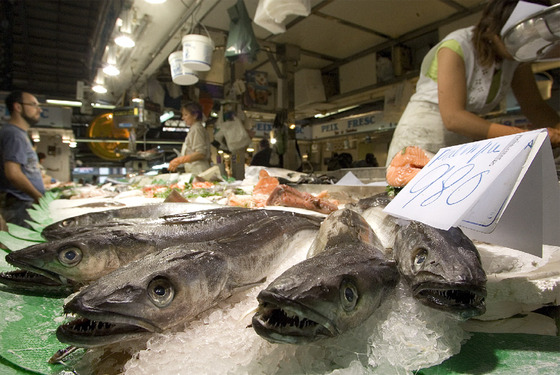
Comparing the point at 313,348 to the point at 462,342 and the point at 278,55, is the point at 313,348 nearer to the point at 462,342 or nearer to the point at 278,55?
the point at 462,342

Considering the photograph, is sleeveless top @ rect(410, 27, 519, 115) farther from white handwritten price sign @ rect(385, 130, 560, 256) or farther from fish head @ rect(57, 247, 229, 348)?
fish head @ rect(57, 247, 229, 348)

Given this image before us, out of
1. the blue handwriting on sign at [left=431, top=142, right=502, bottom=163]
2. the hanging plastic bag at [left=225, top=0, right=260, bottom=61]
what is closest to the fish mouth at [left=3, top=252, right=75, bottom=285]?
the blue handwriting on sign at [left=431, top=142, right=502, bottom=163]

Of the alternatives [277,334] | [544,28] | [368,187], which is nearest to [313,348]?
[277,334]

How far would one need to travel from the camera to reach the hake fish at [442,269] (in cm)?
73

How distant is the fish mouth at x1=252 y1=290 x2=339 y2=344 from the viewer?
0.64m

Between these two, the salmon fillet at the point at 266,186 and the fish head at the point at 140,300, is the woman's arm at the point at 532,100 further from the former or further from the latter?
the fish head at the point at 140,300

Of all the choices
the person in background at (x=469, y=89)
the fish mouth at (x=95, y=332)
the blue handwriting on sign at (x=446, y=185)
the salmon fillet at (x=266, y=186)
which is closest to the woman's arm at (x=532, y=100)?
the person in background at (x=469, y=89)

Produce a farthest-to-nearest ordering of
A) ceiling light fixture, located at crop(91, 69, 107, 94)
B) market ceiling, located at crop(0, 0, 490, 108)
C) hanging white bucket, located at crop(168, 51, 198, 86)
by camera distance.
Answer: ceiling light fixture, located at crop(91, 69, 107, 94), market ceiling, located at crop(0, 0, 490, 108), hanging white bucket, located at crop(168, 51, 198, 86)

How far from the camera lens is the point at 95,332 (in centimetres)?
72

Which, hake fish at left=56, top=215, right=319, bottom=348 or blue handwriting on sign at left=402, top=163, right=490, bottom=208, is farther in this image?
blue handwriting on sign at left=402, top=163, right=490, bottom=208

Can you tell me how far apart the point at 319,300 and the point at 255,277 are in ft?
1.39

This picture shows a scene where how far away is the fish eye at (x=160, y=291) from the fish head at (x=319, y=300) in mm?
234

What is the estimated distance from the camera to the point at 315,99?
360 inches

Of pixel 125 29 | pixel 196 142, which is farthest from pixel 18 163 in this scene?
pixel 196 142
